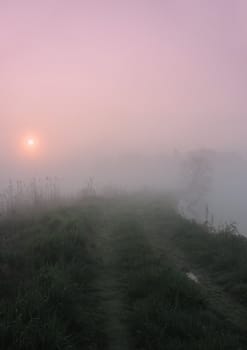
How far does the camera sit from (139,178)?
187 feet

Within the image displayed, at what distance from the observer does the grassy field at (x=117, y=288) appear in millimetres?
6980

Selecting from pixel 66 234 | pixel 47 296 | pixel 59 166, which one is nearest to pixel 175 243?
pixel 66 234

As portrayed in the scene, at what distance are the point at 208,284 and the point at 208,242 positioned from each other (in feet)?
12.2

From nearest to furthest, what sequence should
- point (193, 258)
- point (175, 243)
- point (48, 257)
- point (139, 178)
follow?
point (48, 257)
point (193, 258)
point (175, 243)
point (139, 178)

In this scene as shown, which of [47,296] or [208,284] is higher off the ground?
[47,296]

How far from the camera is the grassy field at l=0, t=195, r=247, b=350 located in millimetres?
6980

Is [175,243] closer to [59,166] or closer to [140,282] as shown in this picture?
[140,282]

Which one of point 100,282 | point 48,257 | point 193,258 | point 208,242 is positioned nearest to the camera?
point 100,282

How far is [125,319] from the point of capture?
8055 mm

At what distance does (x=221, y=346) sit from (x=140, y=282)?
10.5 ft

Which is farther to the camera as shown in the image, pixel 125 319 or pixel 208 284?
pixel 208 284

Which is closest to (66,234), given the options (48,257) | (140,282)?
(48,257)

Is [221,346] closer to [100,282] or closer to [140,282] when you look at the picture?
[140,282]

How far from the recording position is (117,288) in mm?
9953
